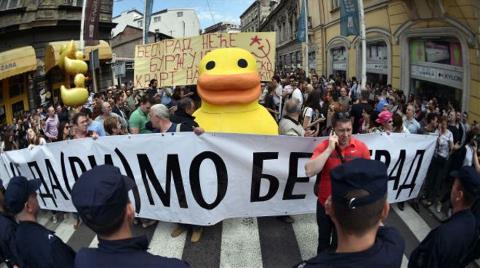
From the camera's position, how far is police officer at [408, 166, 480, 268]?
2.54 m

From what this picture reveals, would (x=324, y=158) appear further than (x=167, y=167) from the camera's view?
No

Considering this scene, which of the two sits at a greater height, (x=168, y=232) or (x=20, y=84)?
(x=20, y=84)

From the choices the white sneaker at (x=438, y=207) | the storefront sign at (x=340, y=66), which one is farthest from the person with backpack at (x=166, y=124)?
the storefront sign at (x=340, y=66)

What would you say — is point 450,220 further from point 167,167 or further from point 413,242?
point 167,167

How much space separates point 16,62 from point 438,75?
1498 cm

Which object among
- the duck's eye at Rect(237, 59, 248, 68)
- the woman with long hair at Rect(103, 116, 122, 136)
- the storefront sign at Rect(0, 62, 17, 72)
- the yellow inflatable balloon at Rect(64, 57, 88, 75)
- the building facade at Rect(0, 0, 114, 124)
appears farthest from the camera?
the building facade at Rect(0, 0, 114, 124)

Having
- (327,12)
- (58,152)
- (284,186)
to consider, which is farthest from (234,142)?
(327,12)

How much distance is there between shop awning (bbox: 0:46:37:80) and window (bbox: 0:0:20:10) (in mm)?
4069

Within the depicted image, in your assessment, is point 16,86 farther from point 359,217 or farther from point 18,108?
point 359,217

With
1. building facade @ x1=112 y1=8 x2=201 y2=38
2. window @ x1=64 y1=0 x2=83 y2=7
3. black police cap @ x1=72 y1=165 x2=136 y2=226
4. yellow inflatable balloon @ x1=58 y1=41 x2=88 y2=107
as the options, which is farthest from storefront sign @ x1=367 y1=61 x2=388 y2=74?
building facade @ x1=112 y1=8 x2=201 y2=38

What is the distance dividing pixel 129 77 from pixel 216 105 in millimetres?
32662

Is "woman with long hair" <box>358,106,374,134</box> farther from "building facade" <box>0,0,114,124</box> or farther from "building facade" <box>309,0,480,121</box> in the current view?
"building facade" <box>0,0,114,124</box>

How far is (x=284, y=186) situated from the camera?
5.00 meters

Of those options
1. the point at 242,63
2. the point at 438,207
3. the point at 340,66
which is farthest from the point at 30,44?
the point at 438,207
